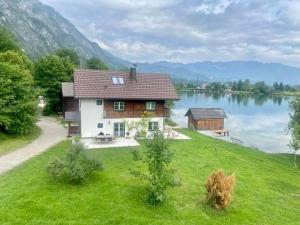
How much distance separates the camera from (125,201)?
14.6 meters

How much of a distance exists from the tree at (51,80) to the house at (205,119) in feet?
70.9

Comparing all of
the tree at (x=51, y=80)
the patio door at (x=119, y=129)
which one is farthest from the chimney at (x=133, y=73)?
the tree at (x=51, y=80)

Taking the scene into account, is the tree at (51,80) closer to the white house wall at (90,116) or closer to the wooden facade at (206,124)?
the white house wall at (90,116)

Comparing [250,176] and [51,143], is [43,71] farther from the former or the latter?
[250,176]

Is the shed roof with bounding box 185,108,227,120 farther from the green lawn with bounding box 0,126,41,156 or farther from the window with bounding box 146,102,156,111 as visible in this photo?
the green lawn with bounding box 0,126,41,156

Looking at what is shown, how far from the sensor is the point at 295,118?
37219mm

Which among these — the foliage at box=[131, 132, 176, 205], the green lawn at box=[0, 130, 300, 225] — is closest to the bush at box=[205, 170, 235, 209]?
the green lawn at box=[0, 130, 300, 225]

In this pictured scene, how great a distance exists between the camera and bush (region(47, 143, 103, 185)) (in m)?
16.0

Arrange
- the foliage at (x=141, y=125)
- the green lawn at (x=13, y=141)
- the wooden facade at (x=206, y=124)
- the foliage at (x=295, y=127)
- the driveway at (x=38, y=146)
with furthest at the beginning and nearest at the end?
the wooden facade at (x=206, y=124) → the foliage at (x=295, y=127) → the foliage at (x=141, y=125) → the green lawn at (x=13, y=141) → the driveway at (x=38, y=146)

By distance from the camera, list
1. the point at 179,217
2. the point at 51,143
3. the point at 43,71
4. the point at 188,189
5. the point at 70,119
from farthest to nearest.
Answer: the point at 43,71 → the point at 70,119 → the point at 51,143 → the point at 188,189 → the point at 179,217

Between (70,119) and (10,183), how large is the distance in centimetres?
1442

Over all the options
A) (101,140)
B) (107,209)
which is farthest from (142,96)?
(107,209)

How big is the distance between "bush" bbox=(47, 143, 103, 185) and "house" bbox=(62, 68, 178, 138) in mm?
13792

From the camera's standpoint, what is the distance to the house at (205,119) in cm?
5341
